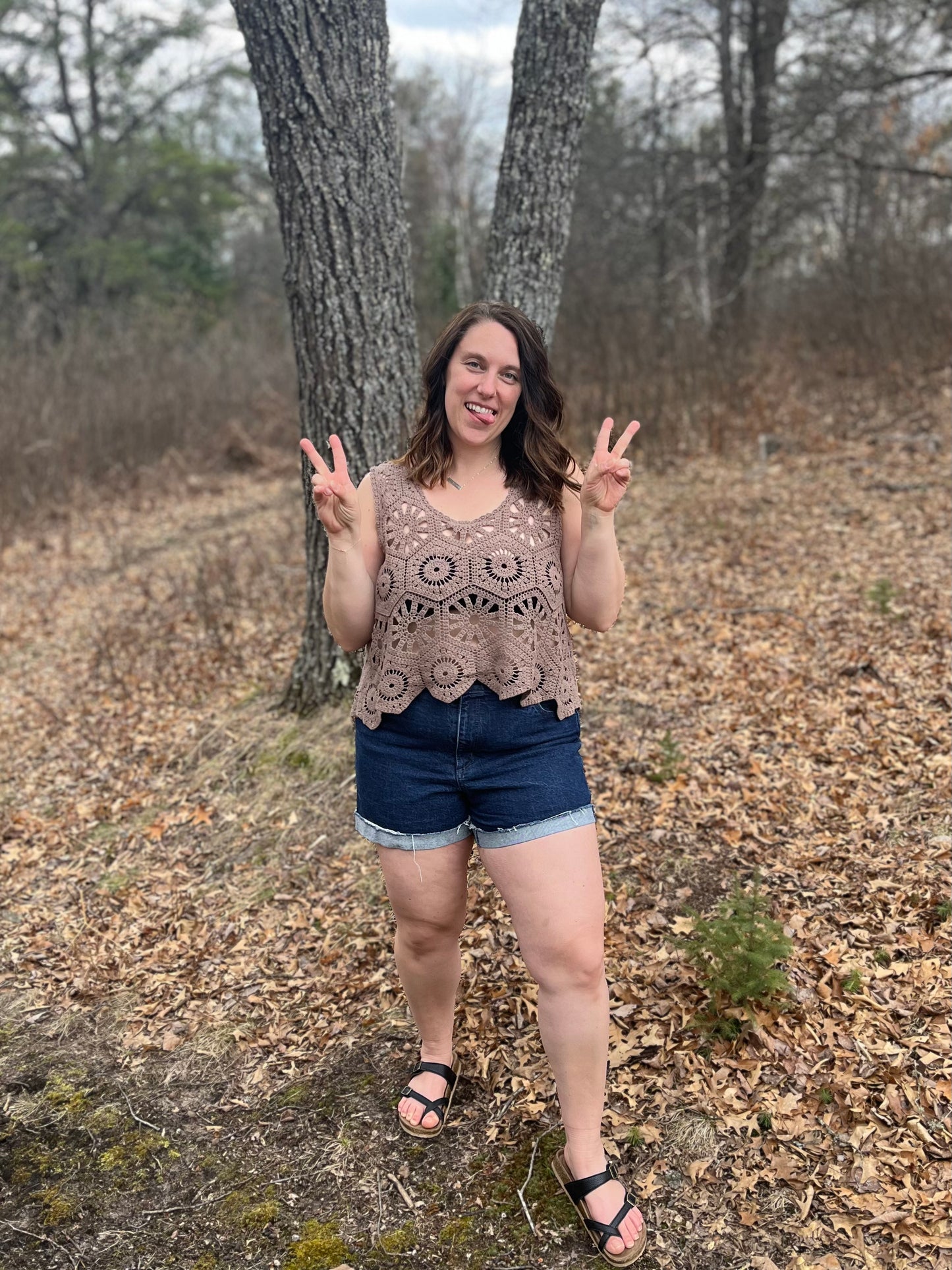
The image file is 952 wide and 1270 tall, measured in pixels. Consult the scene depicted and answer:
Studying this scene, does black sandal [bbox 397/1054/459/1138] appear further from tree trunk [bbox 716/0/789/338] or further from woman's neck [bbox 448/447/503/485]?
tree trunk [bbox 716/0/789/338]

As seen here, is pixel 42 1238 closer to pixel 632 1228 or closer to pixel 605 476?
pixel 632 1228

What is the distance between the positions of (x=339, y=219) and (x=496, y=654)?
2578mm

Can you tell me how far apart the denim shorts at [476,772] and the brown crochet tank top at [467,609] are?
0.13 ft

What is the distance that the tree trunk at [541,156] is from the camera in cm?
407

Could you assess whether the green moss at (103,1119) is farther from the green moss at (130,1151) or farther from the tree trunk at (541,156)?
the tree trunk at (541,156)

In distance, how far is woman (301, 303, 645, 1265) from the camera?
211cm

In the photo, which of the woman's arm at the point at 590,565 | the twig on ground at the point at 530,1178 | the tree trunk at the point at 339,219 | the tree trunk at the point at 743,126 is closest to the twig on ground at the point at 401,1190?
the twig on ground at the point at 530,1178


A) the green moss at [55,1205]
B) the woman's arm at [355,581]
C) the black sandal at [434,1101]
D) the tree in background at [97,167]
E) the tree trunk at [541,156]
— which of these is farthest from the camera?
the tree in background at [97,167]

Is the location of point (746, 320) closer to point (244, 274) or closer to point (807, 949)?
point (807, 949)

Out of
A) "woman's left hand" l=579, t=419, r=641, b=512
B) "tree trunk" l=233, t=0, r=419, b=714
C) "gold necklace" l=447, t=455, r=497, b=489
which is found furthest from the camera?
"tree trunk" l=233, t=0, r=419, b=714

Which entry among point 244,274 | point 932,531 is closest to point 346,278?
point 932,531

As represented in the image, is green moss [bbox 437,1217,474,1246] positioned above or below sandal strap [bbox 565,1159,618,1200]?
below

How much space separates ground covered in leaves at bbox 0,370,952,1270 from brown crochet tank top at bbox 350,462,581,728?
1268mm

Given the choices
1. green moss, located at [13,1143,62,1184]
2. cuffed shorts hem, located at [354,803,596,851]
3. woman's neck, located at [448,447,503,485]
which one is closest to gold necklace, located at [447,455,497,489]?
woman's neck, located at [448,447,503,485]
